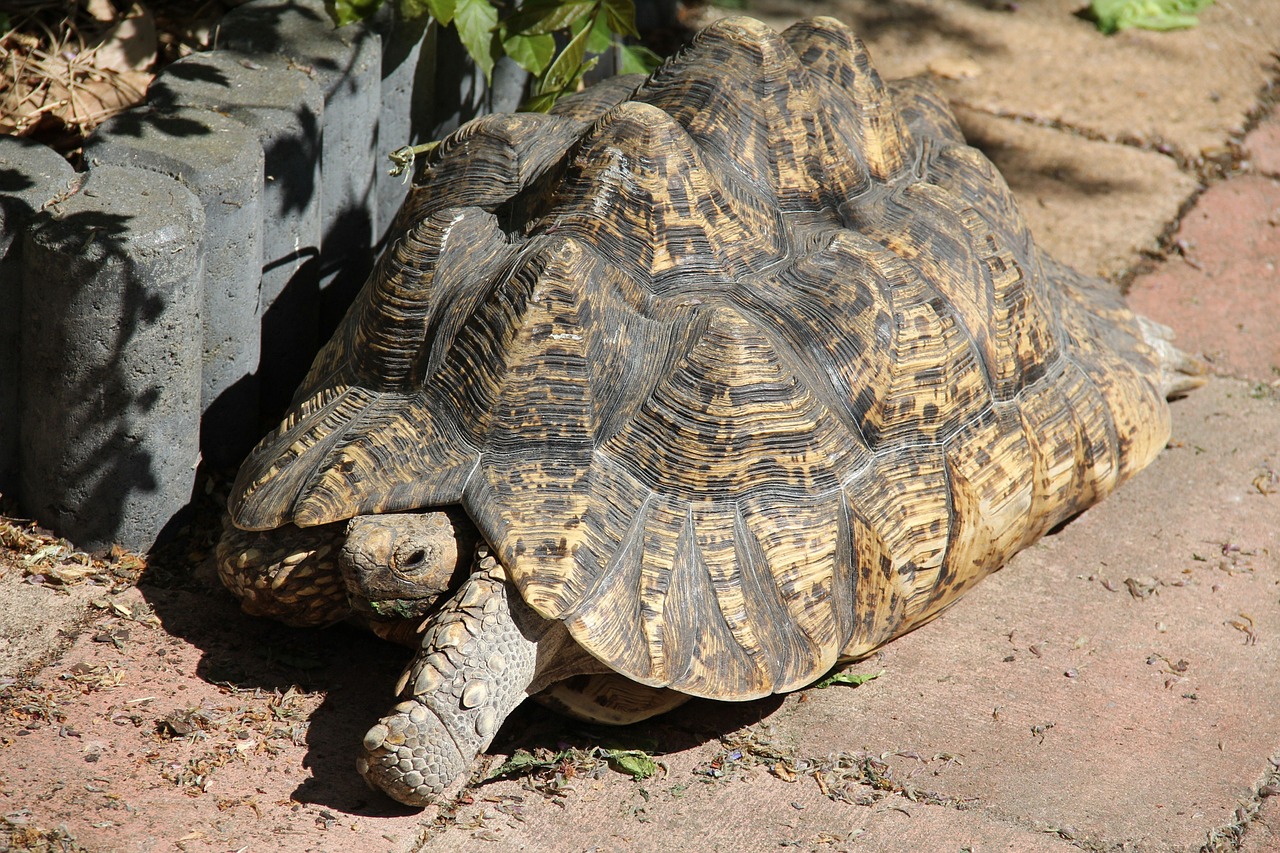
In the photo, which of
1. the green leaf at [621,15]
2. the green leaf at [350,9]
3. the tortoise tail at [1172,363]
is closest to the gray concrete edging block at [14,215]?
the green leaf at [350,9]

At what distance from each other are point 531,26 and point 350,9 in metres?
0.49

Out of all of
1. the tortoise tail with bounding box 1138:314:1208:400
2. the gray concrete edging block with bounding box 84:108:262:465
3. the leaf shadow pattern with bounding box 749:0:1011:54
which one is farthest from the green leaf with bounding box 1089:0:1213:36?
the gray concrete edging block with bounding box 84:108:262:465

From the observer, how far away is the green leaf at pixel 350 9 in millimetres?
3332

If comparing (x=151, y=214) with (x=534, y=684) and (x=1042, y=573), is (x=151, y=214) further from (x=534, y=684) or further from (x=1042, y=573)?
(x=1042, y=573)

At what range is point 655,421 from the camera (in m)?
2.63

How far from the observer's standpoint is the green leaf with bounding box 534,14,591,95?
3.55 m

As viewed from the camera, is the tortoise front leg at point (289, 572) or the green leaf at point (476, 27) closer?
the tortoise front leg at point (289, 572)

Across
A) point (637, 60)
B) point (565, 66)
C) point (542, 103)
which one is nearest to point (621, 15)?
point (565, 66)

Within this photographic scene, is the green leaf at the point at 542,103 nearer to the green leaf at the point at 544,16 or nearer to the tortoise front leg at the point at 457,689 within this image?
the green leaf at the point at 544,16

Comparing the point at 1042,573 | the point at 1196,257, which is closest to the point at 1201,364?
the point at 1196,257

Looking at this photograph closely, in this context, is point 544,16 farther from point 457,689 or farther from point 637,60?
point 457,689

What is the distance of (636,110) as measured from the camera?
2742 millimetres

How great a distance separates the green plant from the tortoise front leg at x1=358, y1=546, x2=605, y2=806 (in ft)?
5.16

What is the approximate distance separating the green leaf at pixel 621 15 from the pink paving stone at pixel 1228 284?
6.91 ft
